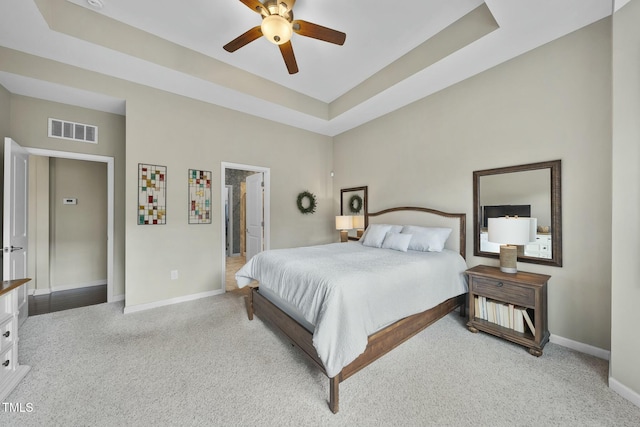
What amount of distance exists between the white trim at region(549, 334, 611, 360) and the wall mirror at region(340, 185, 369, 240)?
2.75 metres

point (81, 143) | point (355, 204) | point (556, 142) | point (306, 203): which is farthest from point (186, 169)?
point (556, 142)

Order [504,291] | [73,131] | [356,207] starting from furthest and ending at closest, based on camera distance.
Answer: [356,207] < [73,131] < [504,291]

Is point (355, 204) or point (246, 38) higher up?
point (246, 38)

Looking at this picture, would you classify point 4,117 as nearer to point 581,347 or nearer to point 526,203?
point 526,203

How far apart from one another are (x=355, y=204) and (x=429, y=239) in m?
1.86

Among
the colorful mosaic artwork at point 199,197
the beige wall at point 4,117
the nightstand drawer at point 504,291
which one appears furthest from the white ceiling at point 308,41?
the nightstand drawer at point 504,291

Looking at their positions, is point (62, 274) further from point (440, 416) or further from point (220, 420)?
point (440, 416)

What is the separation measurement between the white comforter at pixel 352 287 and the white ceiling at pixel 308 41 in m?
2.27

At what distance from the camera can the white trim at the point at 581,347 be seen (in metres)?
2.13

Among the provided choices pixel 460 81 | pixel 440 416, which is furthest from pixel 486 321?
pixel 460 81

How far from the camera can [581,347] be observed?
225 centimetres

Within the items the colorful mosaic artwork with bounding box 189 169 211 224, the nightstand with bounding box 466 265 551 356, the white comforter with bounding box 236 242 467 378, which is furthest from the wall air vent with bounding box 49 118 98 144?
the nightstand with bounding box 466 265 551 356

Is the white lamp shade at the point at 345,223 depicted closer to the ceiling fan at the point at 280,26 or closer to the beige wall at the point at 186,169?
the beige wall at the point at 186,169

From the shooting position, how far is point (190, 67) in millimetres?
3020
